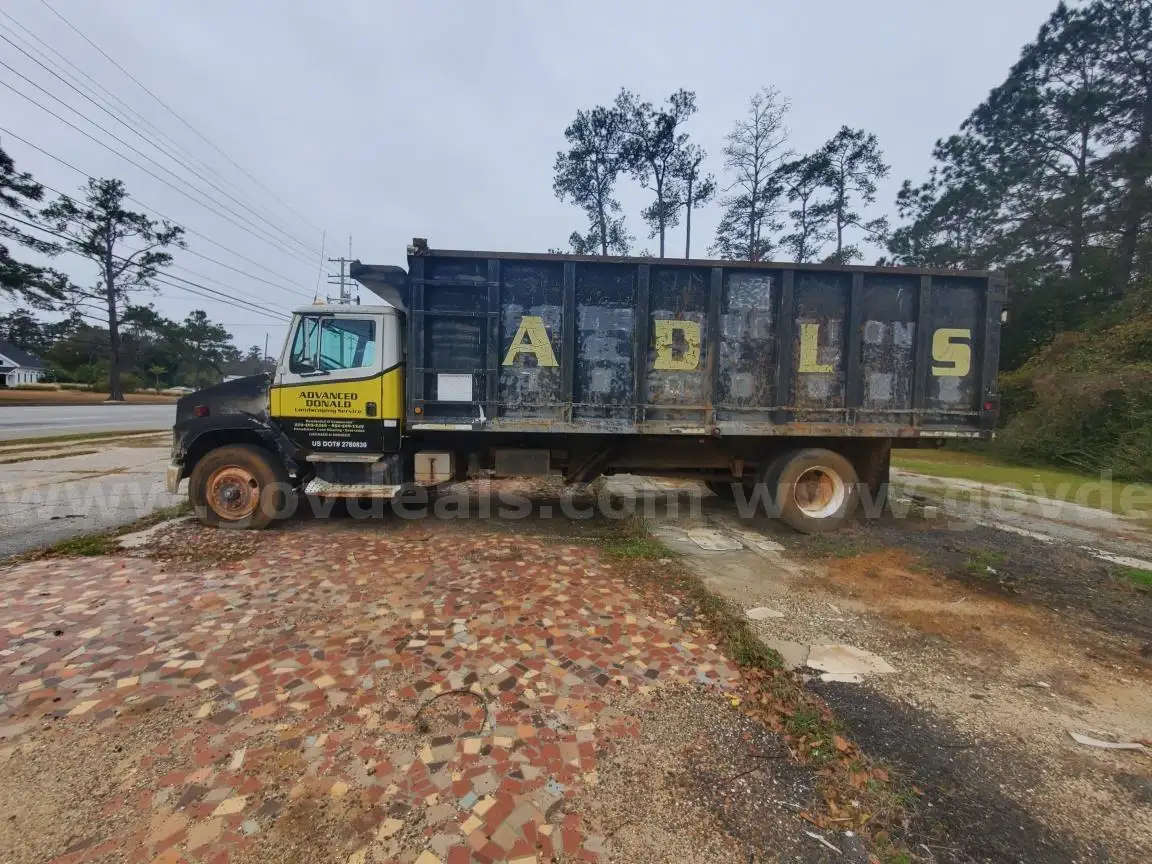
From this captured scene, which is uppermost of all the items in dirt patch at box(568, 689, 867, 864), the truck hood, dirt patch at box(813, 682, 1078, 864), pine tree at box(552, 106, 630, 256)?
pine tree at box(552, 106, 630, 256)

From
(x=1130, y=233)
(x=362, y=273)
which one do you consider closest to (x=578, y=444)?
(x=362, y=273)

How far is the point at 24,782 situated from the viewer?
6.67ft

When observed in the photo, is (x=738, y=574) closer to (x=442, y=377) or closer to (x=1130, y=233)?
(x=442, y=377)

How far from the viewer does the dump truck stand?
567 centimetres

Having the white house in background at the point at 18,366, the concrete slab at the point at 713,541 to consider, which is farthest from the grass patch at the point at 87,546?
the white house in background at the point at 18,366

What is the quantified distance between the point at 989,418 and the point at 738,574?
3863 millimetres

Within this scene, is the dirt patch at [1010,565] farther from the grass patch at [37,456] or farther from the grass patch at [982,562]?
the grass patch at [37,456]

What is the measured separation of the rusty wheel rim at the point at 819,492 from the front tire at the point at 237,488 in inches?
234

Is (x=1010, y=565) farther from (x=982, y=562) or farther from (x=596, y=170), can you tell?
(x=596, y=170)

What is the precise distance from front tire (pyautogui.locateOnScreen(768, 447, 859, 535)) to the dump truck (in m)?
0.07

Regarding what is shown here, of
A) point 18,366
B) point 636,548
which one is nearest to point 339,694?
point 636,548

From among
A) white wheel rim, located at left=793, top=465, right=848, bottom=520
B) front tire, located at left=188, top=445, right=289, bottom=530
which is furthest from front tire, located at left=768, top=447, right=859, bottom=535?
front tire, located at left=188, top=445, right=289, bottom=530

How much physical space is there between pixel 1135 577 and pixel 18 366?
81.6 m

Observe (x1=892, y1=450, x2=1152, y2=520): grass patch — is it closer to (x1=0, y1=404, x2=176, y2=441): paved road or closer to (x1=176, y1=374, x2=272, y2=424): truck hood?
(x1=176, y1=374, x2=272, y2=424): truck hood
